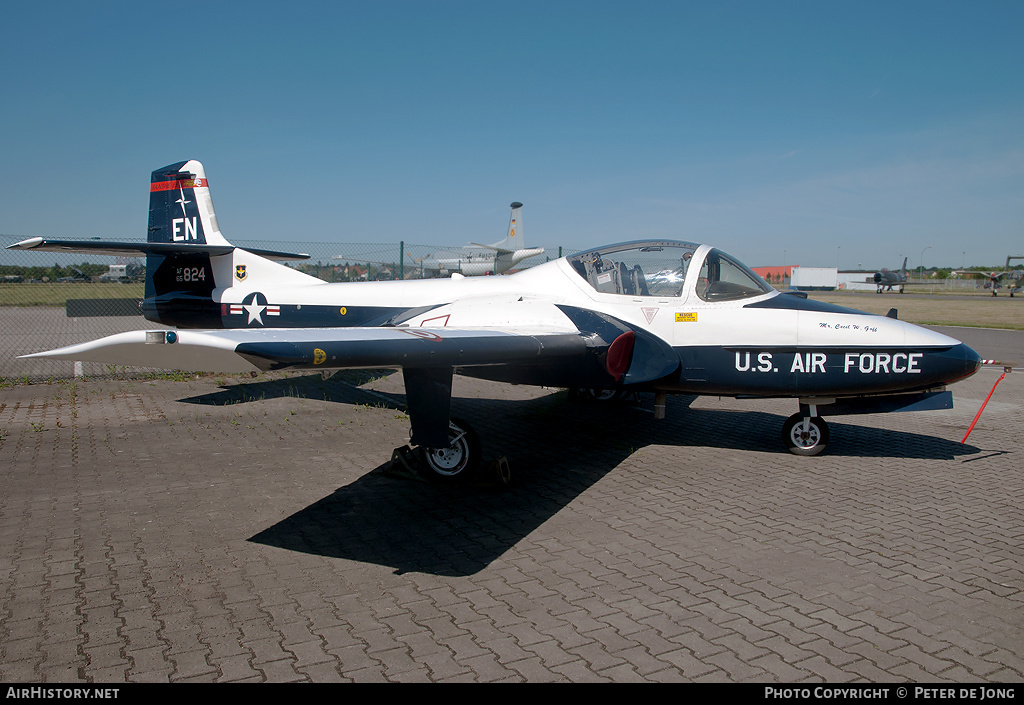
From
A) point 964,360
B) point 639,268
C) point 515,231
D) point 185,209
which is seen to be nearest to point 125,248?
point 185,209

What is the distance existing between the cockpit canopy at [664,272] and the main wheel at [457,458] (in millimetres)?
2401

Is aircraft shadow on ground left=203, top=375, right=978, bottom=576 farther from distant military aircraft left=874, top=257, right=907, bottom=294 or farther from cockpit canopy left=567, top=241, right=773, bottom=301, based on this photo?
distant military aircraft left=874, top=257, right=907, bottom=294

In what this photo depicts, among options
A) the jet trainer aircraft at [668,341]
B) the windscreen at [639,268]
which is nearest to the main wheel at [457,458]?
the jet trainer aircraft at [668,341]

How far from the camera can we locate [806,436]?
6.84 m

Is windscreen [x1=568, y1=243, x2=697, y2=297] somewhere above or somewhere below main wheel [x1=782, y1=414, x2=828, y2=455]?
above

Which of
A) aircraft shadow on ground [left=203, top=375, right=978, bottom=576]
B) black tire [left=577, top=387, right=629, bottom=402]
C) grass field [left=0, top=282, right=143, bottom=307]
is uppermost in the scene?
grass field [left=0, top=282, right=143, bottom=307]

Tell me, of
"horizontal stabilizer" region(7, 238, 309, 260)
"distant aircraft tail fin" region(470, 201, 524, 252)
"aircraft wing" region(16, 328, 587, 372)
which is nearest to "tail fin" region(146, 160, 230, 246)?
"horizontal stabilizer" region(7, 238, 309, 260)

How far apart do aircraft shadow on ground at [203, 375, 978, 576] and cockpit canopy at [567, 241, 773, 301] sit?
1.90m

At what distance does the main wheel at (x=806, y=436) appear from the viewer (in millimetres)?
6754

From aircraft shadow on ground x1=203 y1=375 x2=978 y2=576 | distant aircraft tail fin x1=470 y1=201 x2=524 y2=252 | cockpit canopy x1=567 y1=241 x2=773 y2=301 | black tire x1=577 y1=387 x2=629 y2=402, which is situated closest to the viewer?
aircraft shadow on ground x1=203 y1=375 x2=978 y2=576

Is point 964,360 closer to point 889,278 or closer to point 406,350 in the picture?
point 406,350

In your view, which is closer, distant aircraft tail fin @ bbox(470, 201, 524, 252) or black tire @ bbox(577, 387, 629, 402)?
black tire @ bbox(577, 387, 629, 402)

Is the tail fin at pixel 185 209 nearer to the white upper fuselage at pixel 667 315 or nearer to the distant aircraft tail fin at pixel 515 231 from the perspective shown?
the white upper fuselage at pixel 667 315

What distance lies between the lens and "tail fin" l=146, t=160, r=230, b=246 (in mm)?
9734
